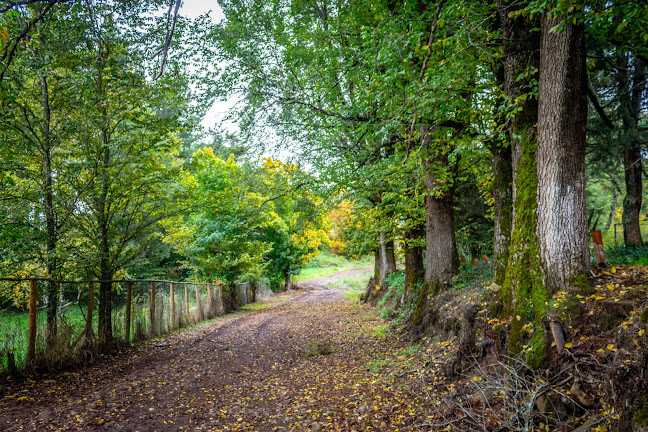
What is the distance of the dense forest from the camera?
160 inches

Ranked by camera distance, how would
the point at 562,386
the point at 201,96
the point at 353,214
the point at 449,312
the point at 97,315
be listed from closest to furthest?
the point at 562,386
the point at 449,312
the point at 97,315
the point at 201,96
the point at 353,214

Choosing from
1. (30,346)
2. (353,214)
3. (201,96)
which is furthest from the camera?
(353,214)

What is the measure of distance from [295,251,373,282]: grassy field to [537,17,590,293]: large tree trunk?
3847 cm

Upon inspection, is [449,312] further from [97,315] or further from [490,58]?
[97,315]

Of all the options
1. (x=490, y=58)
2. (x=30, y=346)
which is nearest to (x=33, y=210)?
(x=30, y=346)

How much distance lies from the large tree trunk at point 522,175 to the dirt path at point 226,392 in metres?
1.82

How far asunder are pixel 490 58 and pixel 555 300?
10.7 feet

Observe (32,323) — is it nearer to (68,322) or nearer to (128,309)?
(68,322)

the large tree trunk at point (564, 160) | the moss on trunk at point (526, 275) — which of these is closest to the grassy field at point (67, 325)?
the moss on trunk at point (526, 275)

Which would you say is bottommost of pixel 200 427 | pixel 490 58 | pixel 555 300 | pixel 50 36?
pixel 200 427

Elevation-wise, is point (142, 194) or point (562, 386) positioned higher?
point (142, 194)

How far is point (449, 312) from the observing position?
649 cm

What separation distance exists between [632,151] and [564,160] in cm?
858

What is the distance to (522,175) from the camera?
4.74 m
